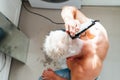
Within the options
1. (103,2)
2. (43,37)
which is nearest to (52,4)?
(43,37)

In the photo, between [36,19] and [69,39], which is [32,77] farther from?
[69,39]

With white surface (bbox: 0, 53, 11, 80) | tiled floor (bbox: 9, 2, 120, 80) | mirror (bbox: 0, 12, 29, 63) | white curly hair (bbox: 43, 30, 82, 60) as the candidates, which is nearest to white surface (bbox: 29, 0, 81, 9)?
tiled floor (bbox: 9, 2, 120, 80)

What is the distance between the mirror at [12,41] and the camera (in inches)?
56.8

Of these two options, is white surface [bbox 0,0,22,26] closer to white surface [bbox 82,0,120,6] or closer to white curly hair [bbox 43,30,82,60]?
white surface [bbox 82,0,120,6]

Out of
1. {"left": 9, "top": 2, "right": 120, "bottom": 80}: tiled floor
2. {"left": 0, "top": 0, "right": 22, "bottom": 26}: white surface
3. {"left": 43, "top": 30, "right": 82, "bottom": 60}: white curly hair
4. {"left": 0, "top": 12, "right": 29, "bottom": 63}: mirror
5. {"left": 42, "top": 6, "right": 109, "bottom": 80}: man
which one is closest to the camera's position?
{"left": 43, "top": 30, "right": 82, "bottom": 60}: white curly hair

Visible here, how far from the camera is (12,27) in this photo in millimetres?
1582

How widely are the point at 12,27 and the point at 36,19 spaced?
40 centimetres

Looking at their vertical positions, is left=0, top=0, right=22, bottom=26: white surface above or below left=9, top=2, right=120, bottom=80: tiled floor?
above

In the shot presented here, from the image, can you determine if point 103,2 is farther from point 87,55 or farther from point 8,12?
point 87,55

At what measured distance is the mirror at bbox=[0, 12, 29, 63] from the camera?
4.74ft

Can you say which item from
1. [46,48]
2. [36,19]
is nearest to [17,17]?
[36,19]

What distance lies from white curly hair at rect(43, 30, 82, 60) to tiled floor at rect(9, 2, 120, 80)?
2.47ft

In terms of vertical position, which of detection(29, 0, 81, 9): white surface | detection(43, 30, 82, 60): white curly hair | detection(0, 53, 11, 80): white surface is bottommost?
detection(0, 53, 11, 80): white surface

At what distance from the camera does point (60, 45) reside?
3.18ft
